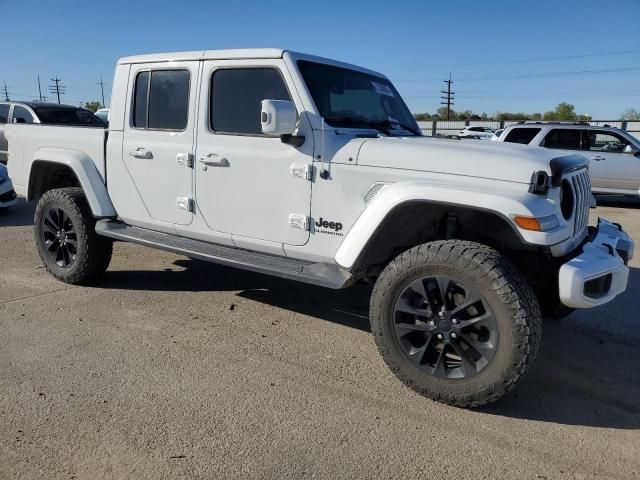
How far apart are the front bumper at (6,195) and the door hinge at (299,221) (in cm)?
708

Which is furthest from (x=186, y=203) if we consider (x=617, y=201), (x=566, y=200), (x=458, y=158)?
(x=617, y=201)

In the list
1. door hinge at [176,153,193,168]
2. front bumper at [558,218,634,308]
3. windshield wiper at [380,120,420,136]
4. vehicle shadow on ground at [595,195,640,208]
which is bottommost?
vehicle shadow on ground at [595,195,640,208]

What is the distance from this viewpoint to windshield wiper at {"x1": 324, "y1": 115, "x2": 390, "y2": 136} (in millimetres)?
3832

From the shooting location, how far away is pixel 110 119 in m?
4.86

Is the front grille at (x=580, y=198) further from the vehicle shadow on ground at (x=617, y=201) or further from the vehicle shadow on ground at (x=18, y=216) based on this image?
the vehicle shadow on ground at (x=617, y=201)

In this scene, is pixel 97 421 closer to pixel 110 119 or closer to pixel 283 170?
pixel 283 170

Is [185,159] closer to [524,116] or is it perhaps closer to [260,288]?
[260,288]

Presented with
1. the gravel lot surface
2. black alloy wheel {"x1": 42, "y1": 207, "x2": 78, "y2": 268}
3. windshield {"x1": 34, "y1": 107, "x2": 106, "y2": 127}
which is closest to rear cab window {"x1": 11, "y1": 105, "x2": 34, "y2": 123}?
windshield {"x1": 34, "y1": 107, "x2": 106, "y2": 127}

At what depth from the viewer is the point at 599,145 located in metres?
11.7

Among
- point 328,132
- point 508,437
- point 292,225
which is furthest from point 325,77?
point 508,437

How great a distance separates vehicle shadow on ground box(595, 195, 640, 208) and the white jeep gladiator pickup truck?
9290mm

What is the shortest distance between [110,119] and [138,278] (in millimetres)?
1618

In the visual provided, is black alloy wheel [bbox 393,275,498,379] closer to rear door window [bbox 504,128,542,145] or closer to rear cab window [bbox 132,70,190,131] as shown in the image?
rear cab window [bbox 132,70,190,131]

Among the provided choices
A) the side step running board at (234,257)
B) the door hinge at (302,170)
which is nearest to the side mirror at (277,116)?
the door hinge at (302,170)
